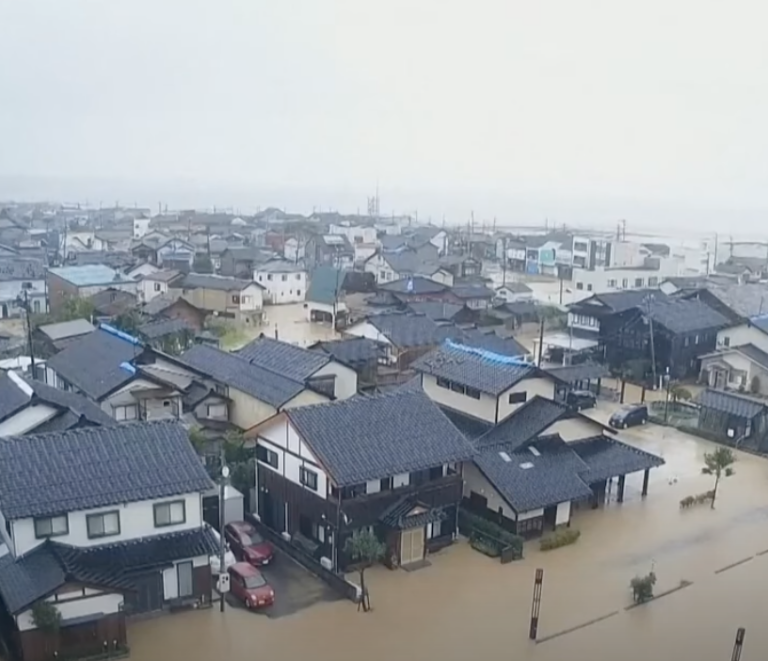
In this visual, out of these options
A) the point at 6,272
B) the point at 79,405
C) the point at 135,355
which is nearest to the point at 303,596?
the point at 79,405

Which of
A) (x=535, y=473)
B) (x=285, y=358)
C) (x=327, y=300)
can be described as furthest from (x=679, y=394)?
(x=327, y=300)

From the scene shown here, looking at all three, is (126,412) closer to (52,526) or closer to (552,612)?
(52,526)

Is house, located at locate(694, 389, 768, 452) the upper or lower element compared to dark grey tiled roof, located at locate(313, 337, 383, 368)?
lower

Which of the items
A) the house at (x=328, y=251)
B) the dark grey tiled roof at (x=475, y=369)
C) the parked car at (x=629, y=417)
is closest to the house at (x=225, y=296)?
the house at (x=328, y=251)

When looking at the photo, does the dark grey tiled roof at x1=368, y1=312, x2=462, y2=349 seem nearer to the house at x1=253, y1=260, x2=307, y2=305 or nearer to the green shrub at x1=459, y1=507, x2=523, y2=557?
the green shrub at x1=459, y1=507, x2=523, y2=557

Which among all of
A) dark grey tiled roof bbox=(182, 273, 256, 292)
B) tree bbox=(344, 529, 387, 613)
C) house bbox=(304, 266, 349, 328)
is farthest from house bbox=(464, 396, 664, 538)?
dark grey tiled roof bbox=(182, 273, 256, 292)

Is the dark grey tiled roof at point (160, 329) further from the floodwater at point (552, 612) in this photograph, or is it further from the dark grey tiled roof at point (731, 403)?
the dark grey tiled roof at point (731, 403)
